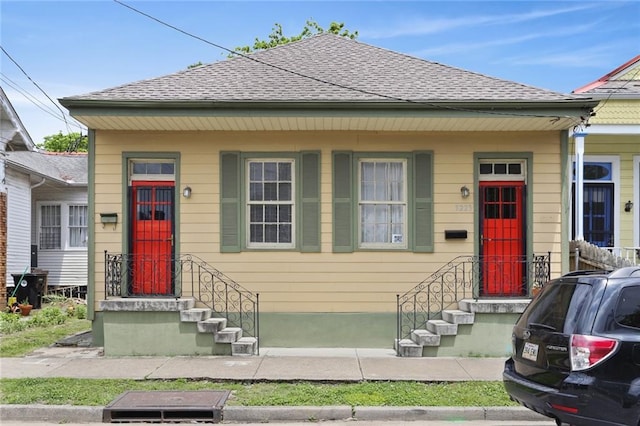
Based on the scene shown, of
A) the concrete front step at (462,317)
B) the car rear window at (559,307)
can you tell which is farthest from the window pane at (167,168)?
the car rear window at (559,307)

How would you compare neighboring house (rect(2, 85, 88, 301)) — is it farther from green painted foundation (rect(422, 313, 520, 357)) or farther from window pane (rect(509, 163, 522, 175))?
window pane (rect(509, 163, 522, 175))

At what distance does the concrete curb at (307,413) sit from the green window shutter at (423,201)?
4.23m

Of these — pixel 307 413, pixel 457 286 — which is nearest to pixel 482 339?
pixel 457 286

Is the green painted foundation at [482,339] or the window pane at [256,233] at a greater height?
the window pane at [256,233]

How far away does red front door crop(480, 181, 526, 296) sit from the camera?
10.7 meters

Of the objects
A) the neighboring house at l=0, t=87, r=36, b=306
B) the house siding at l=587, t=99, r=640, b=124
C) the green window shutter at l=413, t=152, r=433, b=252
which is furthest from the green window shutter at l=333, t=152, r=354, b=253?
the neighboring house at l=0, t=87, r=36, b=306

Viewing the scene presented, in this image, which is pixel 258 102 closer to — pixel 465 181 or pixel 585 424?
pixel 465 181

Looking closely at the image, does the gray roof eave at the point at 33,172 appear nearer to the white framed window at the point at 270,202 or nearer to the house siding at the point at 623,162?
the white framed window at the point at 270,202

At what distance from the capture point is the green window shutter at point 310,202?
10.5 metres

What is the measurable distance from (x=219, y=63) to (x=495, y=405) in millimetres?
8497

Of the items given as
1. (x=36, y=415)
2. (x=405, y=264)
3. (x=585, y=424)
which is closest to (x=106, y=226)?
(x=36, y=415)

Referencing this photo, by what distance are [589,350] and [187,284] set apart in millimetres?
7383

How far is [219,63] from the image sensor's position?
11.9m

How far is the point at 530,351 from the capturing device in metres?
5.51
